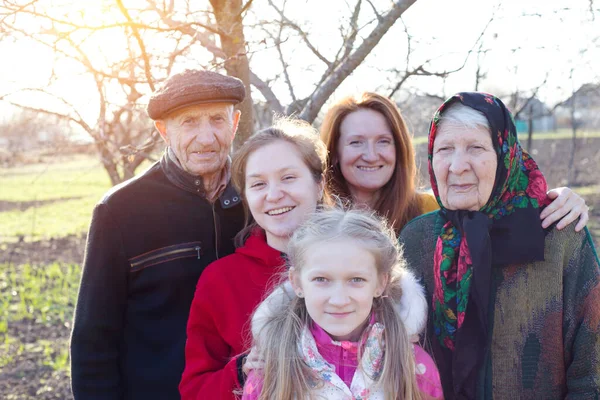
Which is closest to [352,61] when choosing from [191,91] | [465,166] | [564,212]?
[191,91]

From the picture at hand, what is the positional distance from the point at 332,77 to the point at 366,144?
17.7 inches

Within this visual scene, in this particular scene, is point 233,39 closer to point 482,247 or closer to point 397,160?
point 397,160

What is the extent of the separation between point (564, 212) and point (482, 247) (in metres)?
0.34

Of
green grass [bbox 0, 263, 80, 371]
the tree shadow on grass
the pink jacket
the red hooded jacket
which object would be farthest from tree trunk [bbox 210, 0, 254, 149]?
the tree shadow on grass

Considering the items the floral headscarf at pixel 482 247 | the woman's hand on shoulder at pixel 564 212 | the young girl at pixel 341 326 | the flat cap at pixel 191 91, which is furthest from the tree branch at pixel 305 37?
the woman's hand on shoulder at pixel 564 212

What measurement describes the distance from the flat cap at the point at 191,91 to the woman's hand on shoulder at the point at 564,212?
1.36 meters

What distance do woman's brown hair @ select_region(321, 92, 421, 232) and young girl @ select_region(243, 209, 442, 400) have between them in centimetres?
99

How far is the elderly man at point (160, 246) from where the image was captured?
2.72 metres

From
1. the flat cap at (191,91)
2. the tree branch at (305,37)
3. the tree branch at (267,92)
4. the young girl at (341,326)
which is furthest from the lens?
the tree branch at (267,92)

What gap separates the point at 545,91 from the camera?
230 inches

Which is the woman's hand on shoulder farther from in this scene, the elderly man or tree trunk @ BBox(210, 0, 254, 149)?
tree trunk @ BBox(210, 0, 254, 149)

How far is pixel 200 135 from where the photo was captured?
271 cm

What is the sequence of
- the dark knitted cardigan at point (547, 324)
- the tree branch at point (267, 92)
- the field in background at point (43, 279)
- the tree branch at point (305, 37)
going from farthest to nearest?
the field in background at point (43, 279), the tree branch at point (267, 92), the tree branch at point (305, 37), the dark knitted cardigan at point (547, 324)

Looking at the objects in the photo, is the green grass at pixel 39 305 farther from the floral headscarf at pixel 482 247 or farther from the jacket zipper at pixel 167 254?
the floral headscarf at pixel 482 247
